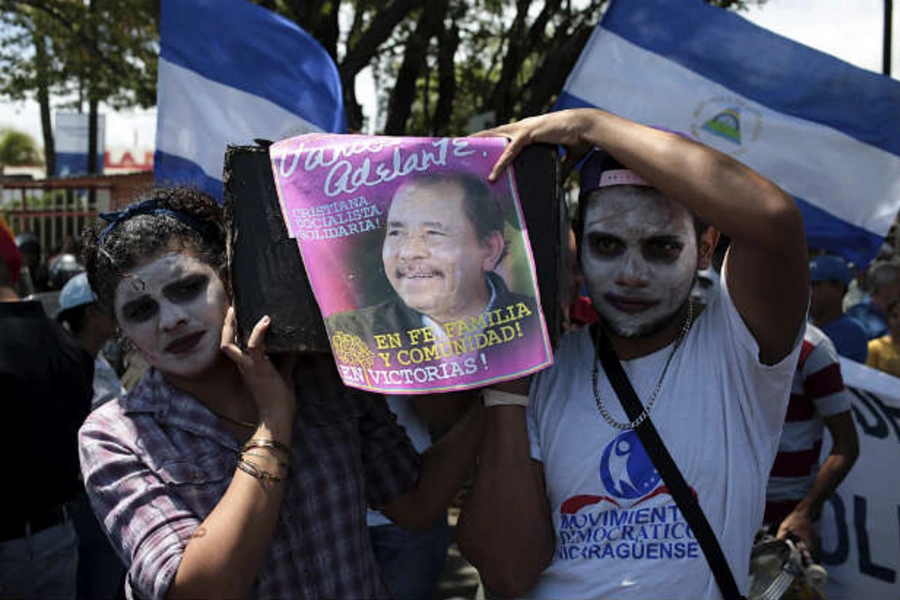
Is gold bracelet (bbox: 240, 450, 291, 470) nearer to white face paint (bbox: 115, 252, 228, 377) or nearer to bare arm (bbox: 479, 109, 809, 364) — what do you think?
white face paint (bbox: 115, 252, 228, 377)

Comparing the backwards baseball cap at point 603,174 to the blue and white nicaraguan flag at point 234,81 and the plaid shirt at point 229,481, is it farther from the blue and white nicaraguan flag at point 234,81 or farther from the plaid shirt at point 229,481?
the blue and white nicaraguan flag at point 234,81

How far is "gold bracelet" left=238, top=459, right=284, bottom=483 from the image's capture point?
1756 millimetres

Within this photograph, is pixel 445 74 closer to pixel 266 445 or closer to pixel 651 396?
pixel 651 396

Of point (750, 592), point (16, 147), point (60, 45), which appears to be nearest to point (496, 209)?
point (750, 592)

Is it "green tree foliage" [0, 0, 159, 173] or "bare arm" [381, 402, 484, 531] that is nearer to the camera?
"bare arm" [381, 402, 484, 531]

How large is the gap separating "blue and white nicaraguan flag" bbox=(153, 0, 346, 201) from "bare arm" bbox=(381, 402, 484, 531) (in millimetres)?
1808

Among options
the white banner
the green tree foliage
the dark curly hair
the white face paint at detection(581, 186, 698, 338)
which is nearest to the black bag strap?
the white face paint at detection(581, 186, 698, 338)

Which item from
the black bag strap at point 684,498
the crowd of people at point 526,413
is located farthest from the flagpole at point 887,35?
the black bag strap at point 684,498

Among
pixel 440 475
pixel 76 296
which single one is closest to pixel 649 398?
pixel 440 475

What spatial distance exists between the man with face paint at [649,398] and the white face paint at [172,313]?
2.09ft

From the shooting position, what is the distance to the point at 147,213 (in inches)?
78.3

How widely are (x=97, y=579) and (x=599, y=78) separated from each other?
11.1ft

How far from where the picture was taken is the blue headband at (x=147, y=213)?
1.99 meters

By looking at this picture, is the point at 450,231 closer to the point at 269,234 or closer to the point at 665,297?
the point at 269,234
